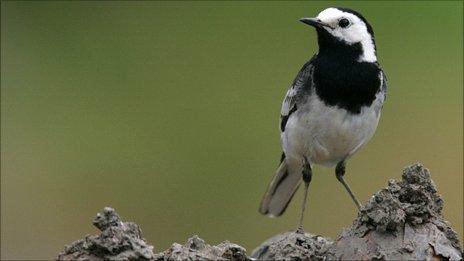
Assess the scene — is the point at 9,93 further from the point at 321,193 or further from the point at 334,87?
the point at 334,87

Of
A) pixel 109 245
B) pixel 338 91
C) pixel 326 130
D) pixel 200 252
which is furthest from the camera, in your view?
pixel 326 130

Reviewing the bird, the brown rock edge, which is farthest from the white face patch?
the brown rock edge

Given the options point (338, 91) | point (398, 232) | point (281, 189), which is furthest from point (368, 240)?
point (281, 189)

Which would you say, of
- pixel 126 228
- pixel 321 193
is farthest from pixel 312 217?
pixel 126 228

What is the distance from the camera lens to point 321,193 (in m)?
11.0

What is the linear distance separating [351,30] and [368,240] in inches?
86.1

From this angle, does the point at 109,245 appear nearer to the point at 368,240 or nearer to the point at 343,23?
the point at 368,240

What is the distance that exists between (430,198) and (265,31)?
10.1 metres

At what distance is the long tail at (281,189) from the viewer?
7258 mm

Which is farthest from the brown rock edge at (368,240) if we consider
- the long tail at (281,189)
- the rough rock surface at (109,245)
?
the long tail at (281,189)

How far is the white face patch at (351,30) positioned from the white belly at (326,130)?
1.07 feet

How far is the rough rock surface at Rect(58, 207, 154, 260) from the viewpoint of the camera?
13.8 feet

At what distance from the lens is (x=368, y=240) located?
14.5 ft

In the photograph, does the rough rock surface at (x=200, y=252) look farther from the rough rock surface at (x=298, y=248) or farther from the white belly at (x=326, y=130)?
the white belly at (x=326, y=130)
